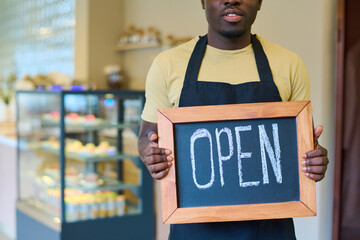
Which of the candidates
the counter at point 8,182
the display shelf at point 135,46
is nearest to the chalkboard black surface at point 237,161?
the counter at point 8,182

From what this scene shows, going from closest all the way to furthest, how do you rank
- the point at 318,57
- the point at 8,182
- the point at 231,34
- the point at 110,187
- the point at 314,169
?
1. the point at 314,169
2. the point at 231,34
3. the point at 318,57
4. the point at 110,187
5. the point at 8,182

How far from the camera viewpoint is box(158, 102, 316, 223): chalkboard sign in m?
1.33

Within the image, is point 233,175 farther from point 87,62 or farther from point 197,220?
point 87,62

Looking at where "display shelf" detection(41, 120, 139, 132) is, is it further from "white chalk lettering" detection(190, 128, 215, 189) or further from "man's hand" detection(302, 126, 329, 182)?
"man's hand" detection(302, 126, 329, 182)

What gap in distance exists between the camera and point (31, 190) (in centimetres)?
390

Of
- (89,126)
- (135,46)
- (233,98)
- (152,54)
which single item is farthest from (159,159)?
(135,46)

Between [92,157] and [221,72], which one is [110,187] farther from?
[221,72]

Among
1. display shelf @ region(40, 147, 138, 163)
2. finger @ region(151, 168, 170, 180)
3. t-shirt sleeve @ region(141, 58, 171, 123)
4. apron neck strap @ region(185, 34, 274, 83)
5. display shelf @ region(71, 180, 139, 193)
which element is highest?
apron neck strap @ region(185, 34, 274, 83)

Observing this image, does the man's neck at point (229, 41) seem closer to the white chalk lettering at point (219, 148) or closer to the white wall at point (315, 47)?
the white chalk lettering at point (219, 148)

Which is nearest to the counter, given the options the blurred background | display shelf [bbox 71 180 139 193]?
the blurred background

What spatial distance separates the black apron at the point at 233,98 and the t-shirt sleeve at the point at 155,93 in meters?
0.07

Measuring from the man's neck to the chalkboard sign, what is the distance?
0.25 m

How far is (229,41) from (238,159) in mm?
383

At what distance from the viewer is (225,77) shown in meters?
1.46
